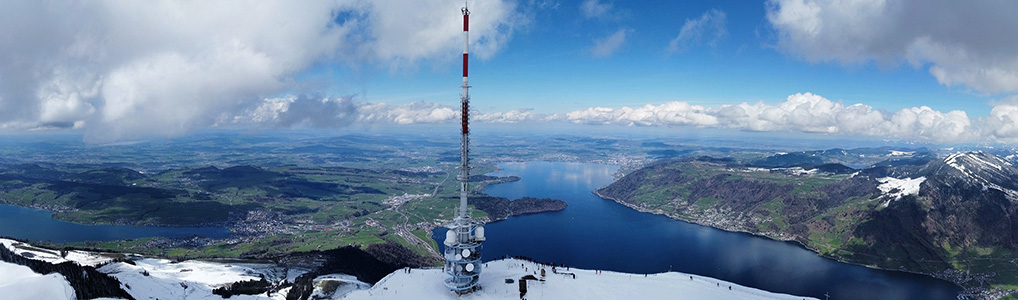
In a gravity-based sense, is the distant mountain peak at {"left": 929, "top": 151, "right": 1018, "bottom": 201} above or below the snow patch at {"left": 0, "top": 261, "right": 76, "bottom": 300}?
below

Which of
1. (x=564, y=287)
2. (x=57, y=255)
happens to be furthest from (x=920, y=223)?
(x=57, y=255)

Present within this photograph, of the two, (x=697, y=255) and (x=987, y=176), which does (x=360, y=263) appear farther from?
(x=987, y=176)

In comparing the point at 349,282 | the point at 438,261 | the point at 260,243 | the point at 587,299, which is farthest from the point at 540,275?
the point at 260,243

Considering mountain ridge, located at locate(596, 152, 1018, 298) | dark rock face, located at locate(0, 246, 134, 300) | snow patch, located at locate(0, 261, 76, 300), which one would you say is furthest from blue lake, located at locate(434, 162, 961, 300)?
snow patch, located at locate(0, 261, 76, 300)

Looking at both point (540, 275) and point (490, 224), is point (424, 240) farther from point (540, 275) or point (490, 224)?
point (540, 275)

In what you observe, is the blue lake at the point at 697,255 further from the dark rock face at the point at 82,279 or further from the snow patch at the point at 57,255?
the dark rock face at the point at 82,279

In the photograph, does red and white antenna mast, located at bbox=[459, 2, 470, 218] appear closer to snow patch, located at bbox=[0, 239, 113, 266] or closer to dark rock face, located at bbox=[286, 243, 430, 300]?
dark rock face, located at bbox=[286, 243, 430, 300]

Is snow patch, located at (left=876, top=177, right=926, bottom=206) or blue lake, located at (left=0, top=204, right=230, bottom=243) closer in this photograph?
blue lake, located at (left=0, top=204, right=230, bottom=243)
